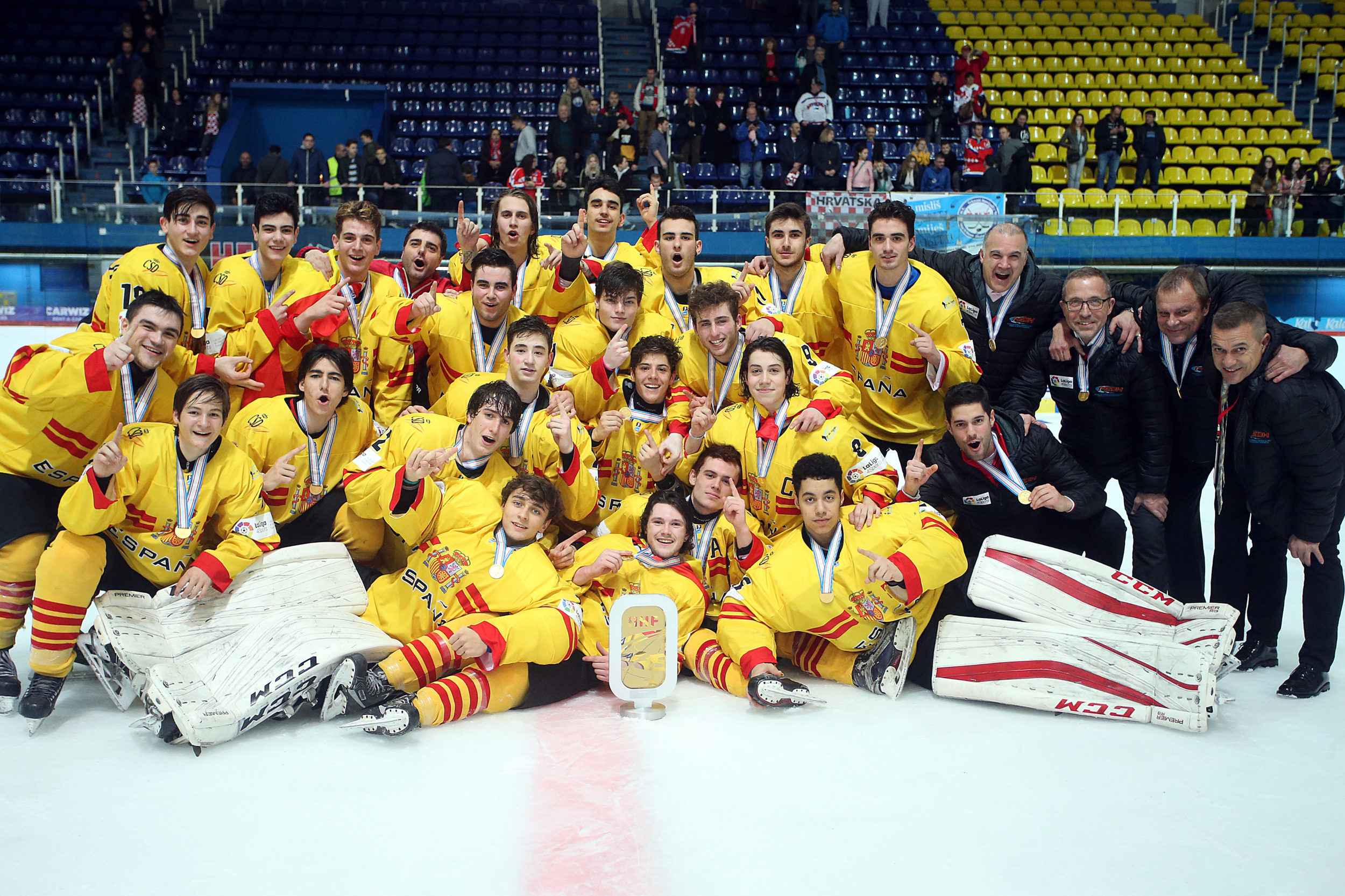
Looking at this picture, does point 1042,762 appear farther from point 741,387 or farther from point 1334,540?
point 741,387

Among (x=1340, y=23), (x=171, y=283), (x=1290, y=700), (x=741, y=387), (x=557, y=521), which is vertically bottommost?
(x=1290, y=700)

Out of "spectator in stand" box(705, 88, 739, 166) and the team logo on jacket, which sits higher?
"spectator in stand" box(705, 88, 739, 166)

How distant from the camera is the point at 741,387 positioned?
4.95 metres

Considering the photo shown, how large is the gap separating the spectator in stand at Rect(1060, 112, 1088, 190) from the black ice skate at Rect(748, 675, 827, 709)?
40.2ft

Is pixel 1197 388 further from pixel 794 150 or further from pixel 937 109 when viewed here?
pixel 937 109

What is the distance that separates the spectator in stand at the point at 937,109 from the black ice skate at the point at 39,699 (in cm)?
1400

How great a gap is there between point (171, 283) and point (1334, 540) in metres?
4.93

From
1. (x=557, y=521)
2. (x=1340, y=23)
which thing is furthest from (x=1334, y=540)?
(x=1340, y=23)

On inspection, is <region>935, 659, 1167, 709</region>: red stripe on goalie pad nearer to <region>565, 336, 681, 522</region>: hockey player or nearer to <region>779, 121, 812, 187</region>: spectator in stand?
<region>565, 336, 681, 522</region>: hockey player

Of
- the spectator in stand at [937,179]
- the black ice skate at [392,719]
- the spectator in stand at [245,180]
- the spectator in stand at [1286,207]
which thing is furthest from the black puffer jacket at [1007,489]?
the spectator in stand at [1286,207]

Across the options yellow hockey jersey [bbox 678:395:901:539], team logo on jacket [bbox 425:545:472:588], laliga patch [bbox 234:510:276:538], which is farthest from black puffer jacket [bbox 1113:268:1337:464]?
laliga patch [bbox 234:510:276:538]

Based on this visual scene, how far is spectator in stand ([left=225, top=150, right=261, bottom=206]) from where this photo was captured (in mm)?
10320

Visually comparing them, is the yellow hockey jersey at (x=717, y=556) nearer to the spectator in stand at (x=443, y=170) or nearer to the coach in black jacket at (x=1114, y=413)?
the coach in black jacket at (x=1114, y=413)

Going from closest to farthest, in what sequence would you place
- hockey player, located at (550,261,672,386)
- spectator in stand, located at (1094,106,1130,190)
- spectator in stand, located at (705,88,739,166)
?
hockey player, located at (550,261,672,386) < spectator in stand, located at (1094,106,1130,190) < spectator in stand, located at (705,88,739,166)
